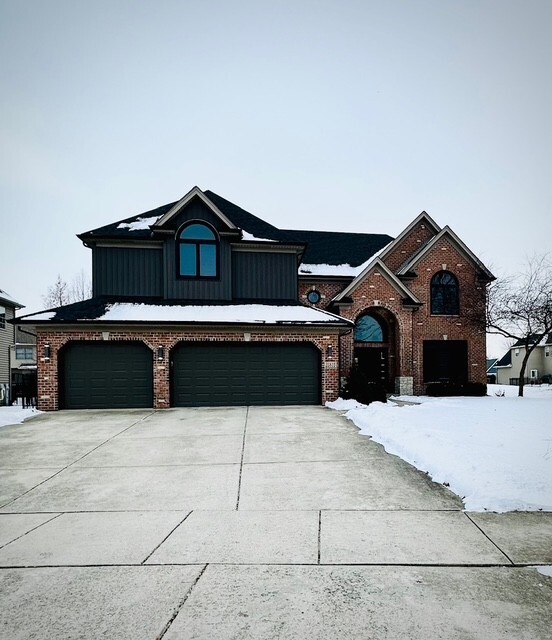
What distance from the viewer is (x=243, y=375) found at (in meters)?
15.0

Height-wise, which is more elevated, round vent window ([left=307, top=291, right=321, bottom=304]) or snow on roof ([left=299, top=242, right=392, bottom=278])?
snow on roof ([left=299, top=242, right=392, bottom=278])

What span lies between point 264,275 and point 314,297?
4.39 meters

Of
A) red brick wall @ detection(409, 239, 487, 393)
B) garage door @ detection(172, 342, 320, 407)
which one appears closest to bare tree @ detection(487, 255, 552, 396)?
red brick wall @ detection(409, 239, 487, 393)

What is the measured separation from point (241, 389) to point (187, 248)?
6575mm

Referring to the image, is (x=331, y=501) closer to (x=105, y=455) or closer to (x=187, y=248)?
(x=105, y=455)

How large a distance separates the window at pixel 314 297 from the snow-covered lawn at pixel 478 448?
925 cm

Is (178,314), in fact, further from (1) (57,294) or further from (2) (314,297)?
(1) (57,294)

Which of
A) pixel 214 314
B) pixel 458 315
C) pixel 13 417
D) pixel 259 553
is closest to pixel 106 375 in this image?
pixel 13 417

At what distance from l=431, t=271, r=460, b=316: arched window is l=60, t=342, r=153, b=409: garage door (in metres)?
15.5

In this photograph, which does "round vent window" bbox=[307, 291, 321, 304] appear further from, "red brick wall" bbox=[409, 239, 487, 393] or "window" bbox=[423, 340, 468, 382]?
"window" bbox=[423, 340, 468, 382]

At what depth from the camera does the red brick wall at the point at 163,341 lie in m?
14.1

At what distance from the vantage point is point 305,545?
12.6ft

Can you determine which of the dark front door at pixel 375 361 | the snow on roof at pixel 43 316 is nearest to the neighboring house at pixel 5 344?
the snow on roof at pixel 43 316

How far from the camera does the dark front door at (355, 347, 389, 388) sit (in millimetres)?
20609
